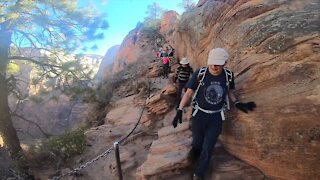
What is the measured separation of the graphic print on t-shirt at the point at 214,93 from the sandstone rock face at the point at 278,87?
2.10 feet

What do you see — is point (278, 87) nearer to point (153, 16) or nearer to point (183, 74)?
point (183, 74)

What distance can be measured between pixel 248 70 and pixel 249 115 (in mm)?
820

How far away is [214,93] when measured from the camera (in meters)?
5.16

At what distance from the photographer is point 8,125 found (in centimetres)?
1065

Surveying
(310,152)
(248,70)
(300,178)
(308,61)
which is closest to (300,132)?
(310,152)

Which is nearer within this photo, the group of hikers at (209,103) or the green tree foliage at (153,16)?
the group of hikers at (209,103)

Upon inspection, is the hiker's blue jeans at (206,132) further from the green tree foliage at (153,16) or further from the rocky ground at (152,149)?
the green tree foliage at (153,16)

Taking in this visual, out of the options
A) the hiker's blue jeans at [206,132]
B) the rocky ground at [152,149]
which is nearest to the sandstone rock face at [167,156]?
the rocky ground at [152,149]

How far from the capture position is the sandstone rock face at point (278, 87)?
4727 mm

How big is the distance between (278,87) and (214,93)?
0.96m

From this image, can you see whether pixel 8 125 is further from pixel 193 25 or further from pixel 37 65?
pixel 193 25

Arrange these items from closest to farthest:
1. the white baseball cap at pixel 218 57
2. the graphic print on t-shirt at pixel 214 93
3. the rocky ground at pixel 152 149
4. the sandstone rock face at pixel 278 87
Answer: the sandstone rock face at pixel 278 87
the white baseball cap at pixel 218 57
the graphic print on t-shirt at pixel 214 93
the rocky ground at pixel 152 149

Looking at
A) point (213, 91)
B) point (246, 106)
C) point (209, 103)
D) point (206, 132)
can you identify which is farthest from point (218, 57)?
point (206, 132)

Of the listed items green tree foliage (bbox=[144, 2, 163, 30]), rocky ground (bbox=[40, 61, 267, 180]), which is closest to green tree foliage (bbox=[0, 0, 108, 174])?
rocky ground (bbox=[40, 61, 267, 180])
